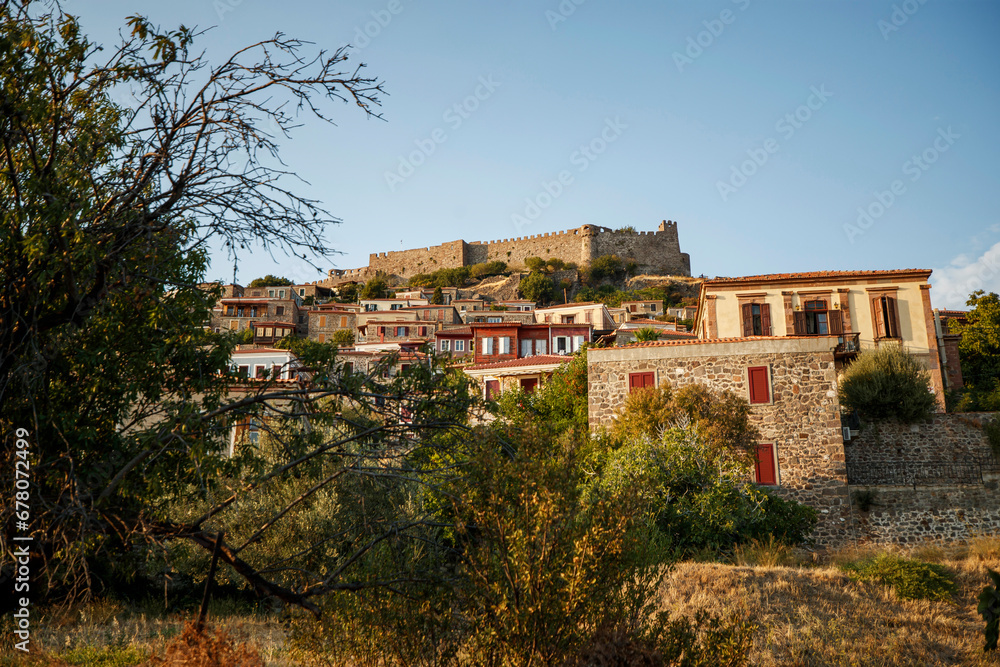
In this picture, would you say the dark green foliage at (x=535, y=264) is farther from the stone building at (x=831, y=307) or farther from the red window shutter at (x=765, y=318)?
the red window shutter at (x=765, y=318)

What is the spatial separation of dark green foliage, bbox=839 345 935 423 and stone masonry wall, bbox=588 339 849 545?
4576 mm

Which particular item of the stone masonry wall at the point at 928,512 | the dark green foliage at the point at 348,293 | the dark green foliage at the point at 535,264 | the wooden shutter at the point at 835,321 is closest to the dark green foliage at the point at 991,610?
the stone masonry wall at the point at 928,512

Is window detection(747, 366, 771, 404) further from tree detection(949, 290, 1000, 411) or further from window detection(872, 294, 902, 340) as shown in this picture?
tree detection(949, 290, 1000, 411)

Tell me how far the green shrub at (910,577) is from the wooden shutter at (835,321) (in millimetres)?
16330

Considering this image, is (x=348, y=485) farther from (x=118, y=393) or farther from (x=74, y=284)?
(x=74, y=284)

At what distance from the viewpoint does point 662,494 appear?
16.7m

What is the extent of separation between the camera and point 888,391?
76.3ft

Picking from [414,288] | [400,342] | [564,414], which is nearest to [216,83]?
[564,414]

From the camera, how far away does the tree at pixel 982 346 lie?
1328 inches

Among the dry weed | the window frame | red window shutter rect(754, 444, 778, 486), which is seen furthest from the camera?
the window frame

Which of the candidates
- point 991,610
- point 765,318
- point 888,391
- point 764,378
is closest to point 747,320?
point 765,318

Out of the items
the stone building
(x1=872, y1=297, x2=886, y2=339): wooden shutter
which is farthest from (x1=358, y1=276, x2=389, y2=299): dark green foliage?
(x1=872, y1=297, x2=886, y2=339): wooden shutter

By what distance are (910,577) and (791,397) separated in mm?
7335

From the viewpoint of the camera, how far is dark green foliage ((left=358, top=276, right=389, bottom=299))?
8269 cm
